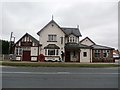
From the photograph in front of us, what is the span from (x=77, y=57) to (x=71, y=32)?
5272mm

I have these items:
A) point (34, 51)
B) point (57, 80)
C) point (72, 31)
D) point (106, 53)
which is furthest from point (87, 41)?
point (57, 80)

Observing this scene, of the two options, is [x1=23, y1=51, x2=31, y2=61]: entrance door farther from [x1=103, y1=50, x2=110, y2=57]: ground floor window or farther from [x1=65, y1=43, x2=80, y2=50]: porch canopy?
[x1=103, y1=50, x2=110, y2=57]: ground floor window

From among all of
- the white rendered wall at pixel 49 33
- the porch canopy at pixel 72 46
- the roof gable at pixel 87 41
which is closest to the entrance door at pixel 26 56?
the white rendered wall at pixel 49 33

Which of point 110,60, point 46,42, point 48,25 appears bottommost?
point 110,60

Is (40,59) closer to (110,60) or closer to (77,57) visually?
(77,57)

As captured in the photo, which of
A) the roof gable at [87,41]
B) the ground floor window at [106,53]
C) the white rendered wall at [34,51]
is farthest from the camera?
the roof gable at [87,41]

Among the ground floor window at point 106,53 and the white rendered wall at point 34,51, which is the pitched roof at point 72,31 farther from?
the white rendered wall at point 34,51

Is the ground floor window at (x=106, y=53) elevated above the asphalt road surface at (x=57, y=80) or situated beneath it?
elevated above

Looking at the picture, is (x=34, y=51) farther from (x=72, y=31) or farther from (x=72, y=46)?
(x=72, y=31)

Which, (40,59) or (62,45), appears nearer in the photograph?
(40,59)

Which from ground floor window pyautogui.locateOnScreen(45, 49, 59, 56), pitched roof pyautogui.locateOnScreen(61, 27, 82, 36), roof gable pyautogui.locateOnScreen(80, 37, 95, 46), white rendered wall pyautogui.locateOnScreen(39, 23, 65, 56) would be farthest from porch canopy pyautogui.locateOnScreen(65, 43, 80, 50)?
roof gable pyautogui.locateOnScreen(80, 37, 95, 46)

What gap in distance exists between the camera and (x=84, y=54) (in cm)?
4922

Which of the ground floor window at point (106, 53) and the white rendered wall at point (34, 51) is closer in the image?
the white rendered wall at point (34, 51)

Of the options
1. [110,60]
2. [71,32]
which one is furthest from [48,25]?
[110,60]
